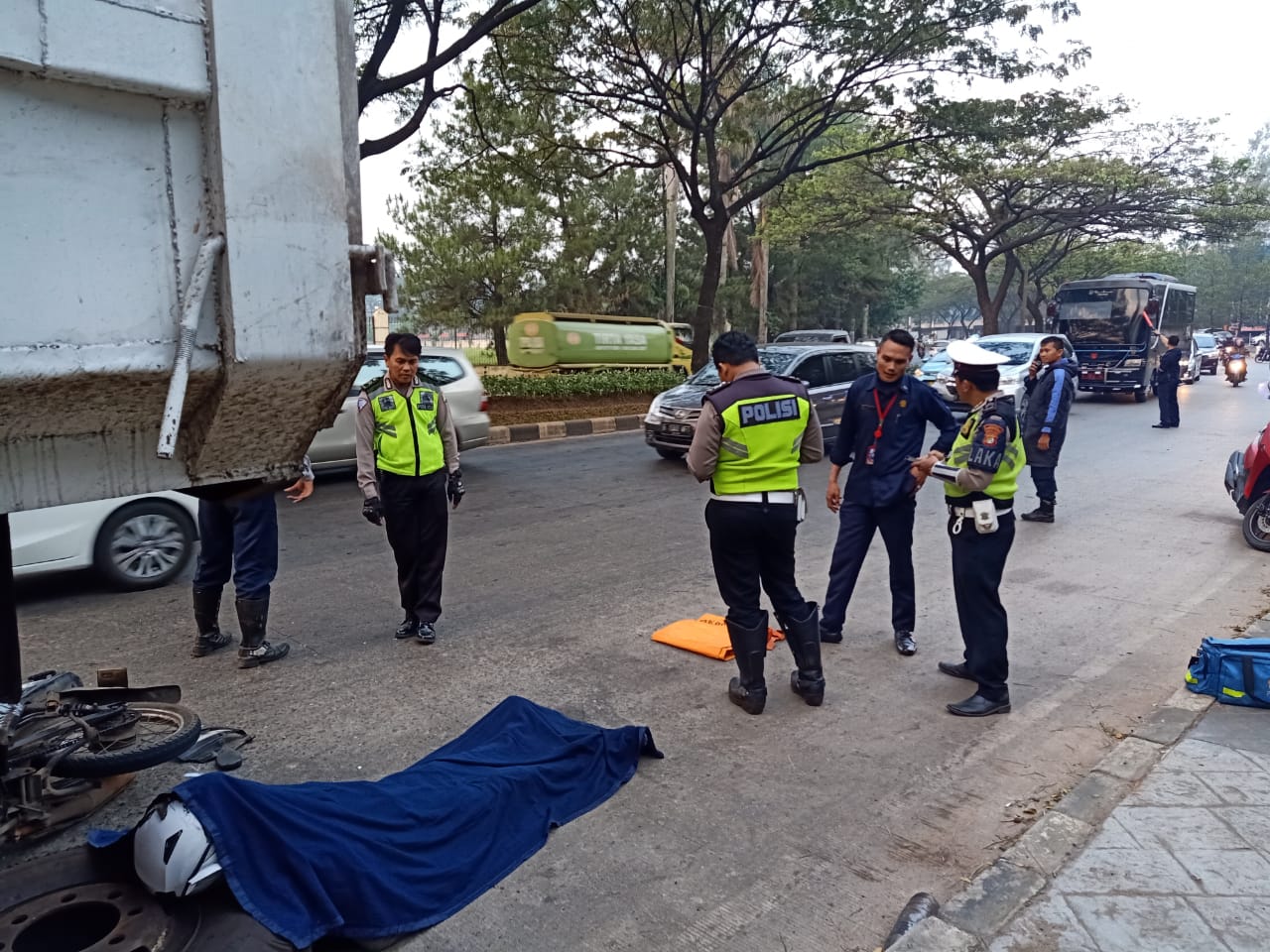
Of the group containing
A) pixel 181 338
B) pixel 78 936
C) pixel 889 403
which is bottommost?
pixel 78 936

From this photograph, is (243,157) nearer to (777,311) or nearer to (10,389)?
(10,389)

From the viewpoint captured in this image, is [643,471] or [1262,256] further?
[1262,256]

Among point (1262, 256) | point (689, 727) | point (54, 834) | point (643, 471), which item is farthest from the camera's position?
point (1262, 256)

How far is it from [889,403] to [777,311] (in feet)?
120

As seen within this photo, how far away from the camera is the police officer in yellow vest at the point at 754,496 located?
4.04 metres

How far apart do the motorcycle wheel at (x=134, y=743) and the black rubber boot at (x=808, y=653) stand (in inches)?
101

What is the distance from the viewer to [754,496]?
407 centimetres

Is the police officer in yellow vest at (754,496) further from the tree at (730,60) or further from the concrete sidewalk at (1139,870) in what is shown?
the tree at (730,60)

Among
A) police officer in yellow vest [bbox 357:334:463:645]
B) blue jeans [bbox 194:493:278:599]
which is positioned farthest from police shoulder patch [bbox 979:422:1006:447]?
blue jeans [bbox 194:493:278:599]

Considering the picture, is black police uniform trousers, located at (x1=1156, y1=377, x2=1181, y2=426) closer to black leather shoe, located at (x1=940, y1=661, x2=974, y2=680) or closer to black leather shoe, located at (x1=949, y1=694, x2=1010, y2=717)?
black leather shoe, located at (x1=940, y1=661, x2=974, y2=680)

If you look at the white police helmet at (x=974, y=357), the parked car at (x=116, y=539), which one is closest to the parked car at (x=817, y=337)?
the parked car at (x=116, y=539)

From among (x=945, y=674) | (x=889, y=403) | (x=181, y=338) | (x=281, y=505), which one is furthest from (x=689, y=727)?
(x=281, y=505)

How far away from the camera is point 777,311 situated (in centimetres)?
4069

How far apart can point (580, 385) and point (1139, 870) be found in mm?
15142
